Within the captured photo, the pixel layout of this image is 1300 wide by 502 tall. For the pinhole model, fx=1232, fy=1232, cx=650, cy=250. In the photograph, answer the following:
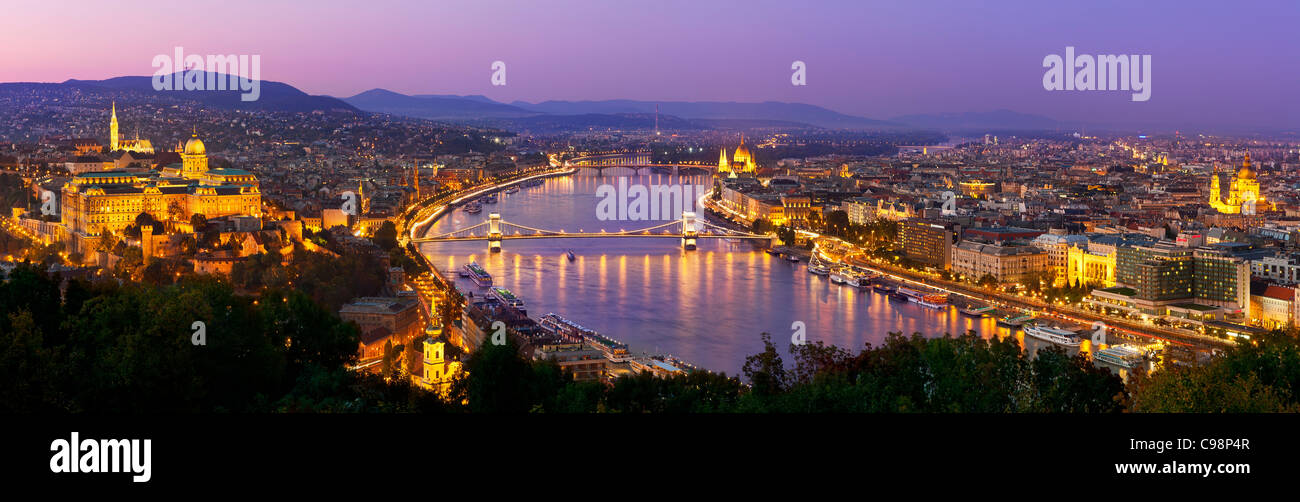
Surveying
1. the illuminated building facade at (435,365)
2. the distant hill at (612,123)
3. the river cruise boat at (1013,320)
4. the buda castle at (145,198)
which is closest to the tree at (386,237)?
the buda castle at (145,198)

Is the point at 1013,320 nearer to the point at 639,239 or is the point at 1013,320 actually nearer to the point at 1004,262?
the point at 1004,262

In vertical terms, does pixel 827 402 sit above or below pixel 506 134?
below

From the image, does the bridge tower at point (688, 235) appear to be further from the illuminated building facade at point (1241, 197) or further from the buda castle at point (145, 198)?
the illuminated building facade at point (1241, 197)

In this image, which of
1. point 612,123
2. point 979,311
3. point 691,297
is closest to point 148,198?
point 691,297

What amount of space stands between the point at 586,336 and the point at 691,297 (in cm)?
318

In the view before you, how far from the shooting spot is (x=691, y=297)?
13.0 meters

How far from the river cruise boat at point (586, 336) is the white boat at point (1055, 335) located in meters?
3.79

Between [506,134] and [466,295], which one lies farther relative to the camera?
[506,134]

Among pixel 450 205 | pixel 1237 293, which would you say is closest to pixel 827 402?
pixel 1237 293
